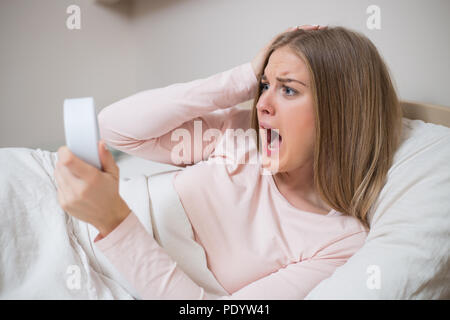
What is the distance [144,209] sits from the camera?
2.88 feet

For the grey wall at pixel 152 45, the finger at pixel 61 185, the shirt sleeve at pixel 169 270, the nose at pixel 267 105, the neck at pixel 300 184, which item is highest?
the grey wall at pixel 152 45

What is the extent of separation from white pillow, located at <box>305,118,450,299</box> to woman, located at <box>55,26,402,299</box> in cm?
8

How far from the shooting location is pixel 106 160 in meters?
0.57

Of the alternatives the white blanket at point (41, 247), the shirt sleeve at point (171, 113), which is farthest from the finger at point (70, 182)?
the shirt sleeve at point (171, 113)

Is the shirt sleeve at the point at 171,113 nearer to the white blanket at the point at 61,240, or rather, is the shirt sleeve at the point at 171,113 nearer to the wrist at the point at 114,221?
the white blanket at the point at 61,240

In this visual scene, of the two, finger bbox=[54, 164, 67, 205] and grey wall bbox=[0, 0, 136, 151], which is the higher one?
grey wall bbox=[0, 0, 136, 151]

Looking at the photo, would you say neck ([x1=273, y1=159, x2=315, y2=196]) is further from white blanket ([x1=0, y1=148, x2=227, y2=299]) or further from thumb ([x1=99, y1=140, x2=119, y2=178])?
thumb ([x1=99, y1=140, x2=119, y2=178])

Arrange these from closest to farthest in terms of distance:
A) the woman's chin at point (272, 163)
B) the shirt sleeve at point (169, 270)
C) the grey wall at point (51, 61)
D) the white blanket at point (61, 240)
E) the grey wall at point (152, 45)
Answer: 1. the shirt sleeve at point (169, 270)
2. the white blanket at point (61, 240)
3. the woman's chin at point (272, 163)
4. the grey wall at point (152, 45)
5. the grey wall at point (51, 61)

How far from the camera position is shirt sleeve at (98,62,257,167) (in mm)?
953

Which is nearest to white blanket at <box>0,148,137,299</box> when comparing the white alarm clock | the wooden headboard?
the white alarm clock

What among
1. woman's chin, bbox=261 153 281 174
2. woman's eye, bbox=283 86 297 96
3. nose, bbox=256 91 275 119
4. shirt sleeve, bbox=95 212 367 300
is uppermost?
woman's eye, bbox=283 86 297 96

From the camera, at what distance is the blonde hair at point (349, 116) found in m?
0.83

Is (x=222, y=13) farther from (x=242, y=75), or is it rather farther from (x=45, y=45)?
(x=45, y=45)
